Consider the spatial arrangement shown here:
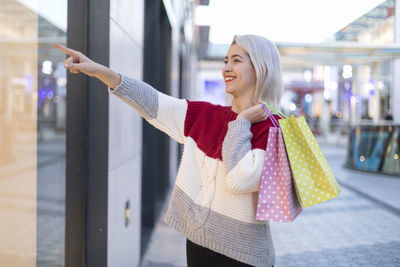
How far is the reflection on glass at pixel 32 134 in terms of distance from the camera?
180 centimetres

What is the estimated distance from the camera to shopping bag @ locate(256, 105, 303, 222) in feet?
5.85

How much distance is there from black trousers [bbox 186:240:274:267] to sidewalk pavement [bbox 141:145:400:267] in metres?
2.36

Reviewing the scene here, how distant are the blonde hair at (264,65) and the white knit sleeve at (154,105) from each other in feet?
1.27

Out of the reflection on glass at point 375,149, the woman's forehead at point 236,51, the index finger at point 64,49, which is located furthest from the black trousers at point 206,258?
the reflection on glass at point 375,149

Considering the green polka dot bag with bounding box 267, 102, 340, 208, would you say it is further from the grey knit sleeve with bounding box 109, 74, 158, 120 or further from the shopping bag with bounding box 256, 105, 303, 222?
the grey knit sleeve with bounding box 109, 74, 158, 120

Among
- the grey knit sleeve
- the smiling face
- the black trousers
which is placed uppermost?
the smiling face

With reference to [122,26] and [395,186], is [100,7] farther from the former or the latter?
[395,186]

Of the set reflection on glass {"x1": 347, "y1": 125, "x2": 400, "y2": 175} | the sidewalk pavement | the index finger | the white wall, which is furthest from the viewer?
reflection on glass {"x1": 347, "y1": 125, "x2": 400, "y2": 175}

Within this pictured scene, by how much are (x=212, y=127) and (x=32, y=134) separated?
85cm

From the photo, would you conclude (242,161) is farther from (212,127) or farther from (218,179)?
(212,127)

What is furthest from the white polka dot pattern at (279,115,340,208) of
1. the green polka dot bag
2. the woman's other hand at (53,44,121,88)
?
the woman's other hand at (53,44,121,88)

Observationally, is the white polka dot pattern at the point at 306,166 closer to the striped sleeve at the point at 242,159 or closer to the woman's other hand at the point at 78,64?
the striped sleeve at the point at 242,159

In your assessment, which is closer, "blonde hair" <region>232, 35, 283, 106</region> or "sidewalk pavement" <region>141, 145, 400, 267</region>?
"blonde hair" <region>232, 35, 283, 106</region>

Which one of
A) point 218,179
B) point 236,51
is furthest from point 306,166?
point 236,51
